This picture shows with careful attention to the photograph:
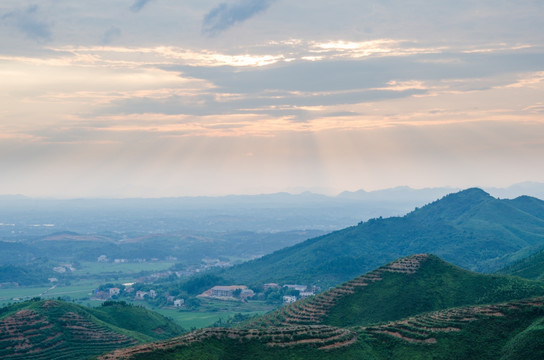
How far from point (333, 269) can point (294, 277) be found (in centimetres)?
1289

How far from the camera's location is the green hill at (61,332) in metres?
98.0

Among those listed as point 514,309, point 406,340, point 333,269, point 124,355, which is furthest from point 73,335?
point 333,269

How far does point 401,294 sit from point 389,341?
2688cm

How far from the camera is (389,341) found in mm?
70875

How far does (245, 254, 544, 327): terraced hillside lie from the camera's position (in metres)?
92.7

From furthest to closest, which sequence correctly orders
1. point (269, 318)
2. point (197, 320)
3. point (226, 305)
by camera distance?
point (226, 305) → point (197, 320) → point (269, 318)

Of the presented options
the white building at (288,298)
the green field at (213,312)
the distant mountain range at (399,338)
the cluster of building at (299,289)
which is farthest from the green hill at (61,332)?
the cluster of building at (299,289)

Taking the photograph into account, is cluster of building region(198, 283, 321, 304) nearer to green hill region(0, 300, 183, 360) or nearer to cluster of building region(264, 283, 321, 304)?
cluster of building region(264, 283, 321, 304)

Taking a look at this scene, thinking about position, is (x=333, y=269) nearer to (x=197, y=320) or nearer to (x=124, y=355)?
(x=197, y=320)

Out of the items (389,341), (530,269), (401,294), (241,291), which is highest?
(401,294)

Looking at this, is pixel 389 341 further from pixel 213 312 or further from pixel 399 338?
pixel 213 312

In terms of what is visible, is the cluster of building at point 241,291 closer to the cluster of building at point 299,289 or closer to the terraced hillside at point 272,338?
the cluster of building at point 299,289

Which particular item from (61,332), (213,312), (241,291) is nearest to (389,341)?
(61,332)

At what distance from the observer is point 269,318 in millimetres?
99688
